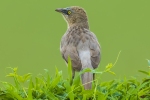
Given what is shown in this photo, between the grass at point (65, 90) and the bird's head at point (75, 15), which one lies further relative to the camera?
the bird's head at point (75, 15)

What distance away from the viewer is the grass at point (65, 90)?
324 centimetres

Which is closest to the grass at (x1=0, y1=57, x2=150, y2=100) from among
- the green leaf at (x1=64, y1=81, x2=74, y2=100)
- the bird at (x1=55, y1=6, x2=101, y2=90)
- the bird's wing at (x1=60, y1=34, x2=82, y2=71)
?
the green leaf at (x1=64, y1=81, x2=74, y2=100)

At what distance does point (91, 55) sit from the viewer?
5.29 metres

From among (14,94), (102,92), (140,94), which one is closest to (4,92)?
(14,94)

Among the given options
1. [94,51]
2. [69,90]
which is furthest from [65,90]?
[94,51]

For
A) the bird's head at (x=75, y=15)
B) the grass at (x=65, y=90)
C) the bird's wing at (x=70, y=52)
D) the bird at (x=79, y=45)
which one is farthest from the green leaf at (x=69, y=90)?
the bird's head at (x=75, y=15)

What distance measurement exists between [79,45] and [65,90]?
2.31 meters

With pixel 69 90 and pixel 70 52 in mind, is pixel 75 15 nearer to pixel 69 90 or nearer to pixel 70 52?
pixel 70 52

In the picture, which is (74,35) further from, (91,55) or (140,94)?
(140,94)

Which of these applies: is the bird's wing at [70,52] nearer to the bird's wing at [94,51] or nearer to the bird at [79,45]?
the bird at [79,45]

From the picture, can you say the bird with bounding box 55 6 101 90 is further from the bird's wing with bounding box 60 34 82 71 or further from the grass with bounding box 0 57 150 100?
the grass with bounding box 0 57 150 100

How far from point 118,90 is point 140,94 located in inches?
7.1

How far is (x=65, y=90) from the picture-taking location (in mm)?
3385

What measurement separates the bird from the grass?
801mm
